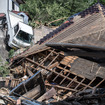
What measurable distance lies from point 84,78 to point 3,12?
1817 centimetres

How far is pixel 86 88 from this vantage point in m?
7.60

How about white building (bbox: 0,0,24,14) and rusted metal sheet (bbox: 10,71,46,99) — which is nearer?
rusted metal sheet (bbox: 10,71,46,99)

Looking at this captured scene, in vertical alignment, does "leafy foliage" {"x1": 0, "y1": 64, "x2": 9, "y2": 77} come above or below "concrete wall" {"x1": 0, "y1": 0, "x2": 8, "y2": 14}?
below

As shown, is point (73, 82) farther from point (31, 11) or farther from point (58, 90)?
point (31, 11)

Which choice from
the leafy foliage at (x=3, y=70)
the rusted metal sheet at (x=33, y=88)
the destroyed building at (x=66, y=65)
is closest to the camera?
the destroyed building at (x=66, y=65)

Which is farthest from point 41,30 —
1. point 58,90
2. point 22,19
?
point 58,90

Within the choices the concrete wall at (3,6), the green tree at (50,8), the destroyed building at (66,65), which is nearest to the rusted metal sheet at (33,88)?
the destroyed building at (66,65)

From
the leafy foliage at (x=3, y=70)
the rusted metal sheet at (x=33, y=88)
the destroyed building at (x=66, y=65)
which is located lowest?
the leafy foliage at (x=3, y=70)

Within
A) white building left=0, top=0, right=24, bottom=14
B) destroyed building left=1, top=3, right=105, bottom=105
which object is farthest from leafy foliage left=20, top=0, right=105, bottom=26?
destroyed building left=1, top=3, right=105, bottom=105

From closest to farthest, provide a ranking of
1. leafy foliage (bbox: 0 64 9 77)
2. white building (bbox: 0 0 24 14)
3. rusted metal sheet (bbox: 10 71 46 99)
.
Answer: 1. rusted metal sheet (bbox: 10 71 46 99)
2. leafy foliage (bbox: 0 64 9 77)
3. white building (bbox: 0 0 24 14)

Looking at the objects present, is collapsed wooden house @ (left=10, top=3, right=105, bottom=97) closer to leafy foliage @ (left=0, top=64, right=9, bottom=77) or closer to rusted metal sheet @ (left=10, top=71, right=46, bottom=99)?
rusted metal sheet @ (left=10, top=71, right=46, bottom=99)

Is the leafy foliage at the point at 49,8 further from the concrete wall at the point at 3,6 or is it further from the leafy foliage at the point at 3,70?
the leafy foliage at the point at 3,70

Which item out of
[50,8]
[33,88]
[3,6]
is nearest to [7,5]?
[3,6]

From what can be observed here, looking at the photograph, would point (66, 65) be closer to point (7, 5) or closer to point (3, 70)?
point (3, 70)
